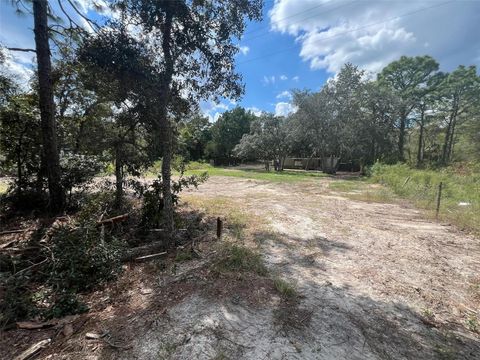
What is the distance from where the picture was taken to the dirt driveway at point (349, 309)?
7.34ft

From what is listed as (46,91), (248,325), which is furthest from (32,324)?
(46,91)

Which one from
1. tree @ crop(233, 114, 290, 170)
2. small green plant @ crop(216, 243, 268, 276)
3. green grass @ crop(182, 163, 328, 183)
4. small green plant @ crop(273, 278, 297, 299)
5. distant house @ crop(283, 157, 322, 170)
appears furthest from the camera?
distant house @ crop(283, 157, 322, 170)

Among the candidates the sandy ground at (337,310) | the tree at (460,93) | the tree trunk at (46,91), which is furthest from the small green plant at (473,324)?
the tree at (460,93)

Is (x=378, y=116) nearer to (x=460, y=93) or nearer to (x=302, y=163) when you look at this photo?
(x=460, y=93)

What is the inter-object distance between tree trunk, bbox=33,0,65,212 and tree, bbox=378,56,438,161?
24.9 meters

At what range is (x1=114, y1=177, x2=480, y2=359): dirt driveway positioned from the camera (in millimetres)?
2238

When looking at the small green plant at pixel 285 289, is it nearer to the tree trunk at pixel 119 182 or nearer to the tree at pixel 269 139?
the tree trunk at pixel 119 182

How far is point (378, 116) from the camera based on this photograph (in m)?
21.1

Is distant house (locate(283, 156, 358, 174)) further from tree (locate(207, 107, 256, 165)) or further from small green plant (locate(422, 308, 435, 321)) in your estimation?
small green plant (locate(422, 308, 435, 321))

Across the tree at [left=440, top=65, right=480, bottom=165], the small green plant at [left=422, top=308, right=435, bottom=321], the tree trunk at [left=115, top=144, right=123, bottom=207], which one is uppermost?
the tree at [left=440, top=65, right=480, bottom=165]

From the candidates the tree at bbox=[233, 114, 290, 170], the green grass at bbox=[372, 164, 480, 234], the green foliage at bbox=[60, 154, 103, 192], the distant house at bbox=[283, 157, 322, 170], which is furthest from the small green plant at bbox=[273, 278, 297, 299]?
the distant house at bbox=[283, 157, 322, 170]

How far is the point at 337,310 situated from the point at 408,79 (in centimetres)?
2983

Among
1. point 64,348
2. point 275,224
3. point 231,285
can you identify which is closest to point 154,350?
point 64,348

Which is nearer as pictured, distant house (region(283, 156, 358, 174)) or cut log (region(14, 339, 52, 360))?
cut log (region(14, 339, 52, 360))
